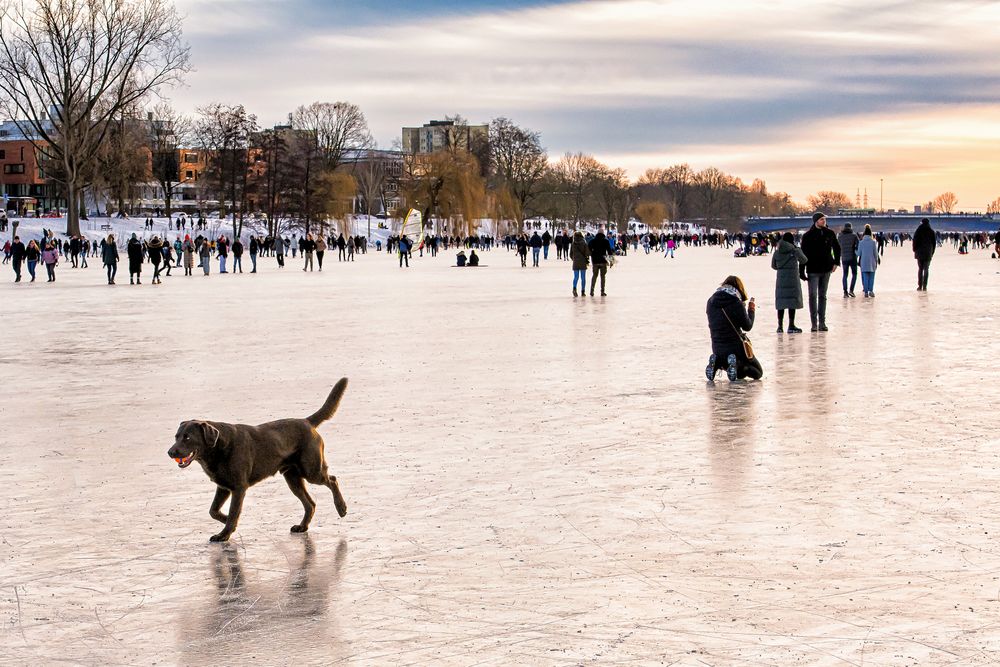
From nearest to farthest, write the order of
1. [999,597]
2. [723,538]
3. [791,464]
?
[999,597]
[723,538]
[791,464]

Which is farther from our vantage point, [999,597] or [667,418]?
[667,418]

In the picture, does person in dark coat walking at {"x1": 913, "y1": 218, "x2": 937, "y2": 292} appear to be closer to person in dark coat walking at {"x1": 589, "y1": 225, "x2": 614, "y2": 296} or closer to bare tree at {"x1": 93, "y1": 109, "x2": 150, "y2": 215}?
person in dark coat walking at {"x1": 589, "y1": 225, "x2": 614, "y2": 296}

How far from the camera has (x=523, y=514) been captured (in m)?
5.82

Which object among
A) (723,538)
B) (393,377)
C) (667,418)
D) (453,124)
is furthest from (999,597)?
(453,124)

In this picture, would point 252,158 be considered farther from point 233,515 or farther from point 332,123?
point 233,515

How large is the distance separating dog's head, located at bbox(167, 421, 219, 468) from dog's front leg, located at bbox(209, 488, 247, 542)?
299 mm

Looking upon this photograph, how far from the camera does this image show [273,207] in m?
79.1

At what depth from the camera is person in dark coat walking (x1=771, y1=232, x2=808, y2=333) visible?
14750mm

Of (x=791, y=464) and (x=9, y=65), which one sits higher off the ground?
(x=9, y=65)

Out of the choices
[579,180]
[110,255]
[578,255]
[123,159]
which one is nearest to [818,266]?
[578,255]

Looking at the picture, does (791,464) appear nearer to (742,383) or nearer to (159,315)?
(742,383)

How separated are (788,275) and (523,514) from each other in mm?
9960

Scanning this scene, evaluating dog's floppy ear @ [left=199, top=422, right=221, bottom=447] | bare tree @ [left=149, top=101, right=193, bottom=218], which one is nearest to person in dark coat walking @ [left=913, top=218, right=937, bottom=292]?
dog's floppy ear @ [left=199, top=422, right=221, bottom=447]

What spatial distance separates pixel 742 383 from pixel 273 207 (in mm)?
71123
